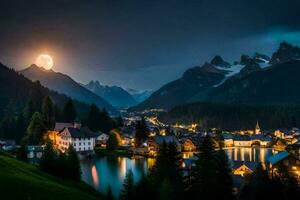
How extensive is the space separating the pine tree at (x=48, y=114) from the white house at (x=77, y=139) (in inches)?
247

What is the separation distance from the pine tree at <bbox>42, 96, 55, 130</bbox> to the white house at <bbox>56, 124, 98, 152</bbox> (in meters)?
6.28

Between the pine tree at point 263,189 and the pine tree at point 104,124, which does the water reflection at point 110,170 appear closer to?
the pine tree at point 263,189

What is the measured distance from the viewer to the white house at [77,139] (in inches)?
3602


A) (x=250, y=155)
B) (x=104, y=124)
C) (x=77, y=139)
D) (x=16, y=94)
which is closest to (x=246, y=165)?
(x=250, y=155)

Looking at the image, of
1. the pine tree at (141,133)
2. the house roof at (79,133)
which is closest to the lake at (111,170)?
the house roof at (79,133)

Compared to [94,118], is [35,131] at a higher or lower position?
lower

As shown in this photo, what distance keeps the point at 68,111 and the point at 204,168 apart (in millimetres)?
85028

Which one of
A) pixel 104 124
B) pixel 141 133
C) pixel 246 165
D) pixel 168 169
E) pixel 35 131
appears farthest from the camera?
pixel 104 124

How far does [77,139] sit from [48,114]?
15.2 metres

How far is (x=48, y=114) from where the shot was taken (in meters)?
103

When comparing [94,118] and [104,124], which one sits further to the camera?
[104,124]

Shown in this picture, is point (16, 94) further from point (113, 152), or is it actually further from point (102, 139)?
point (113, 152)

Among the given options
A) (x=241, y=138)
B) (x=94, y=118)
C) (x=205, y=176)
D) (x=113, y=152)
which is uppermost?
(x=94, y=118)

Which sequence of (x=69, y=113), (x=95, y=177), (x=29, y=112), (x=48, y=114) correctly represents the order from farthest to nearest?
(x=69, y=113), (x=29, y=112), (x=48, y=114), (x=95, y=177)
